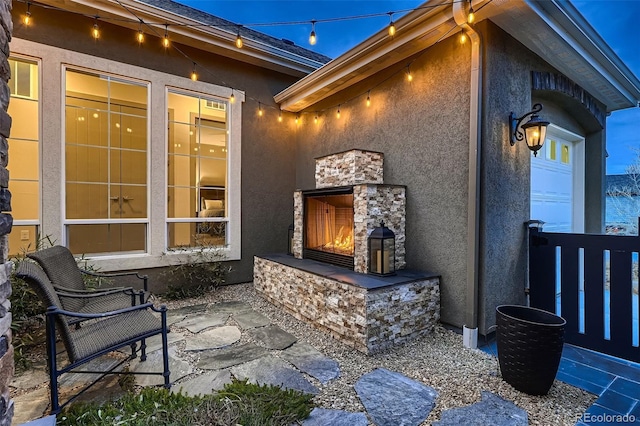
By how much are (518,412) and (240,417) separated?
1833 millimetres

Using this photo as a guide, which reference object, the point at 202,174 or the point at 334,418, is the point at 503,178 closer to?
the point at 334,418

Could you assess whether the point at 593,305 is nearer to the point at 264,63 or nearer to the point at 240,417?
the point at 240,417

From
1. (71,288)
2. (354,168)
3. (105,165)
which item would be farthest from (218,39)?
(71,288)

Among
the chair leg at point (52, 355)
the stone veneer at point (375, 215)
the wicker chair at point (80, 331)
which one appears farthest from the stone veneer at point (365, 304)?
the chair leg at point (52, 355)

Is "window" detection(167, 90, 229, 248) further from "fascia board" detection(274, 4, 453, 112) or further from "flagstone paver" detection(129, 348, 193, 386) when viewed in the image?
"flagstone paver" detection(129, 348, 193, 386)

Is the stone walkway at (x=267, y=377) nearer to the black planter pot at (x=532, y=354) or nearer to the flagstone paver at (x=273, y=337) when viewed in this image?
the flagstone paver at (x=273, y=337)

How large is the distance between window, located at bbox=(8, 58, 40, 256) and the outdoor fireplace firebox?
11.7 feet

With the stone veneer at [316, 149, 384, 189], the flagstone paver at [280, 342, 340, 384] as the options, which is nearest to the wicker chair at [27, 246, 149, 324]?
the flagstone paver at [280, 342, 340, 384]

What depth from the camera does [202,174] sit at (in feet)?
17.6

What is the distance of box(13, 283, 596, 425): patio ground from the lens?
6.95 ft

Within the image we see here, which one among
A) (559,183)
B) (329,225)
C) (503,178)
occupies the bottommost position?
(329,225)

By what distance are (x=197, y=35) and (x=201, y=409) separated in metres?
4.71

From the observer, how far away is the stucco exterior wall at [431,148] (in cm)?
317

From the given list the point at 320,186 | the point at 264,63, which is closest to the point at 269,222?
the point at 320,186
